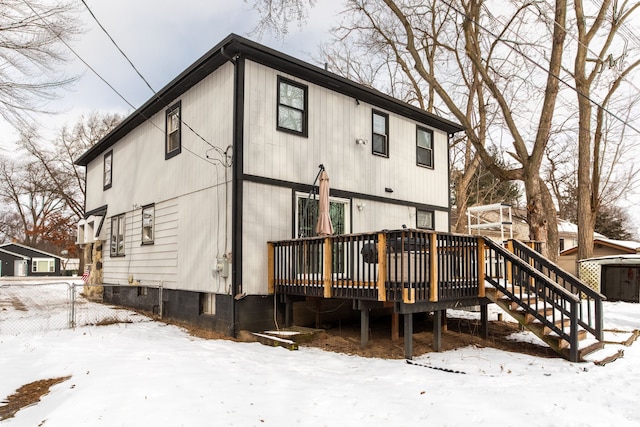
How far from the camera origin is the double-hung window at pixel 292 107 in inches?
368

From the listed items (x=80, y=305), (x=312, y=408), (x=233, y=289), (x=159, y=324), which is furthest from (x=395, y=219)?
(x=80, y=305)

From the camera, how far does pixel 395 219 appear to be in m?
11.7

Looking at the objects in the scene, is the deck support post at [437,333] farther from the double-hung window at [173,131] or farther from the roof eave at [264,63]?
the double-hung window at [173,131]

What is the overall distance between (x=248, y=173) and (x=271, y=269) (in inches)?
76.4

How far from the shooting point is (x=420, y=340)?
836cm

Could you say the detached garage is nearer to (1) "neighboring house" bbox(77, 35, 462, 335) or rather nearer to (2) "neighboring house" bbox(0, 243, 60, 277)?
(1) "neighboring house" bbox(77, 35, 462, 335)

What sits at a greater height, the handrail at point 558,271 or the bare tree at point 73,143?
the bare tree at point 73,143

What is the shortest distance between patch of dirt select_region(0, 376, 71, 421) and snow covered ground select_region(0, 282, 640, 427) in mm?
140

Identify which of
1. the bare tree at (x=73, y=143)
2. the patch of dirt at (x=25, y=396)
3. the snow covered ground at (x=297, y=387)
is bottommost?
the patch of dirt at (x=25, y=396)

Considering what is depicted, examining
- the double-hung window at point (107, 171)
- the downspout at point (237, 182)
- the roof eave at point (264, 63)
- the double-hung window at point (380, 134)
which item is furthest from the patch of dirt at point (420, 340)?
the double-hung window at point (107, 171)

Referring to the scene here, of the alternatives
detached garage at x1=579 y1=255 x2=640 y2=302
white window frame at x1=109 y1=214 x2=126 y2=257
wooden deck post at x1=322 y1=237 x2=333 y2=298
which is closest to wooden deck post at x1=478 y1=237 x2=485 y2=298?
wooden deck post at x1=322 y1=237 x2=333 y2=298

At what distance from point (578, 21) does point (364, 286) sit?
1422 cm

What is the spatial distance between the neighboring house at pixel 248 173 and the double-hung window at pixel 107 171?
1770 millimetres

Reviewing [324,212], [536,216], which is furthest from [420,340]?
[536,216]
